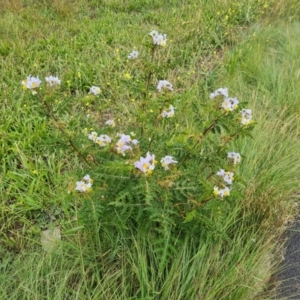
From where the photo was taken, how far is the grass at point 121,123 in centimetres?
164

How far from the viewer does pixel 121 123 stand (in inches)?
103

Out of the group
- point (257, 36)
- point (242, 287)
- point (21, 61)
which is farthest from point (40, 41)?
point (242, 287)

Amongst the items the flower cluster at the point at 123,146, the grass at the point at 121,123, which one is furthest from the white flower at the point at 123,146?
the grass at the point at 121,123

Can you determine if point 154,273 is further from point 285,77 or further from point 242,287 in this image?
point 285,77

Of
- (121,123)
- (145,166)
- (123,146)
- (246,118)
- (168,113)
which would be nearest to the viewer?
(145,166)

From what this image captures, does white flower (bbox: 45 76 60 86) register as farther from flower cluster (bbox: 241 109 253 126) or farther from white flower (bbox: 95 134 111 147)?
flower cluster (bbox: 241 109 253 126)

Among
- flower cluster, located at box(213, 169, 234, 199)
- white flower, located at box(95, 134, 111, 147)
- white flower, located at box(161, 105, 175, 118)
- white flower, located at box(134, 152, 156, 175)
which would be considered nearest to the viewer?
white flower, located at box(134, 152, 156, 175)

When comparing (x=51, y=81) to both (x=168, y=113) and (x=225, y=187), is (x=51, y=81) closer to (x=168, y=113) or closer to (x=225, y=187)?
(x=168, y=113)

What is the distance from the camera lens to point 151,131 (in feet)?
5.43

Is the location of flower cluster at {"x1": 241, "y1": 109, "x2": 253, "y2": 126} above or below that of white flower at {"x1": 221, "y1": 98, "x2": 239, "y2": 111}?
below

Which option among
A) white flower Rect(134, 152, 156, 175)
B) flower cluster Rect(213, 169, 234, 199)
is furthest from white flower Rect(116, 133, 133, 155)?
flower cluster Rect(213, 169, 234, 199)

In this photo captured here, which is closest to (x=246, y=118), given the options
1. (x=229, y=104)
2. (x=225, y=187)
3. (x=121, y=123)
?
(x=229, y=104)

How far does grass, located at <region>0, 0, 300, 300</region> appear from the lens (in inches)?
64.5

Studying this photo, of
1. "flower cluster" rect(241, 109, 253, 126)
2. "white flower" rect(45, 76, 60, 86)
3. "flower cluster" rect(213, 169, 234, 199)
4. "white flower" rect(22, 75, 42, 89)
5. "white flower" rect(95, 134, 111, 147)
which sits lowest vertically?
"flower cluster" rect(213, 169, 234, 199)
